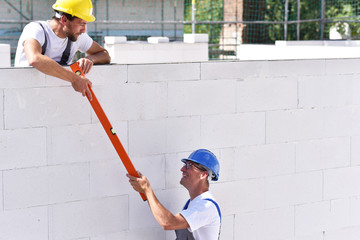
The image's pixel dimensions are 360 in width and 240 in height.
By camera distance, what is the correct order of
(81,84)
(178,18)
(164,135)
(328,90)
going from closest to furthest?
(81,84)
(164,135)
(328,90)
(178,18)

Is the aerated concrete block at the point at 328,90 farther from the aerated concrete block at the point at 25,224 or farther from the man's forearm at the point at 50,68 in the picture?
the aerated concrete block at the point at 25,224

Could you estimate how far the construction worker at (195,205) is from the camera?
381 cm

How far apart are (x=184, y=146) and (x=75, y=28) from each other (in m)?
1.13

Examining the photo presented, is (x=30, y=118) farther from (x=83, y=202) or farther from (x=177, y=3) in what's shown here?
(x=177, y=3)

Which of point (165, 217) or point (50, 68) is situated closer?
point (50, 68)

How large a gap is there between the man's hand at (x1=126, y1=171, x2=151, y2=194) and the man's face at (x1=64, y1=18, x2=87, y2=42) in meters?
0.99

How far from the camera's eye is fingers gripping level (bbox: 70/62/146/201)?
3.80 m

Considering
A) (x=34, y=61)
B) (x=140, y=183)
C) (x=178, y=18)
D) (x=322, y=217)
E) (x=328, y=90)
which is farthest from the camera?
(x=178, y=18)

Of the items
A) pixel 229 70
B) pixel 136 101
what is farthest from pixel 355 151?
pixel 136 101

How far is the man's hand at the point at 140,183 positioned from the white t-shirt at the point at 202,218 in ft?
0.95

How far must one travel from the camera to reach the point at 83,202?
13.3 ft

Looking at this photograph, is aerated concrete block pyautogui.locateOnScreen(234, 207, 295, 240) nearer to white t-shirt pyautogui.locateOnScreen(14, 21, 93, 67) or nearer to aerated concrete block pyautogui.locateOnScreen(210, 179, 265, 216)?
aerated concrete block pyautogui.locateOnScreen(210, 179, 265, 216)

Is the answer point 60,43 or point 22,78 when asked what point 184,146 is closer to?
point 60,43

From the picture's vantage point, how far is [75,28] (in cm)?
401
